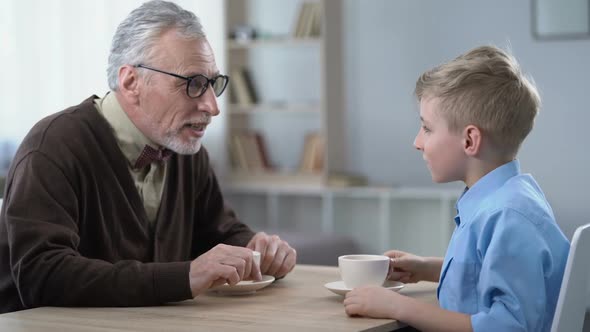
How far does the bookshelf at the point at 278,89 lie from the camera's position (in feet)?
17.9

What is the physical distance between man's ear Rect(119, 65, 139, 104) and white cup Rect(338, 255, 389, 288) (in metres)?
0.65

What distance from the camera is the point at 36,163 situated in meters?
1.92

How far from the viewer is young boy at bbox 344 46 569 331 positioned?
1.56 metres

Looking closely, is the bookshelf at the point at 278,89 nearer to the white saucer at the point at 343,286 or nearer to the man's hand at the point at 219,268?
the white saucer at the point at 343,286

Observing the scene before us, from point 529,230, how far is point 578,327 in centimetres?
19

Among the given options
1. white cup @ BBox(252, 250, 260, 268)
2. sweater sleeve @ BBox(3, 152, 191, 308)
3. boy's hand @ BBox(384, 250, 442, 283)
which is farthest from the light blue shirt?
sweater sleeve @ BBox(3, 152, 191, 308)

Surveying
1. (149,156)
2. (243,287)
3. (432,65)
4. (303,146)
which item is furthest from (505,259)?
(303,146)

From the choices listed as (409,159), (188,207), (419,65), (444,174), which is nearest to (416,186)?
(409,159)

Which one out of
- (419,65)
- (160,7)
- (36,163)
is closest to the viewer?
(36,163)

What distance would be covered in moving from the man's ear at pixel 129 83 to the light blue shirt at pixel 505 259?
32.3 inches

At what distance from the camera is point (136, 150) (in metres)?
2.14

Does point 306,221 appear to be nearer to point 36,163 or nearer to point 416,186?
point 416,186

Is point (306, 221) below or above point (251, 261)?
below

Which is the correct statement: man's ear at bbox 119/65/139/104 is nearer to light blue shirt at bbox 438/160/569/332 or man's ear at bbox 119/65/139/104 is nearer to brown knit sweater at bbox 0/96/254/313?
brown knit sweater at bbox 0/96/254/313
